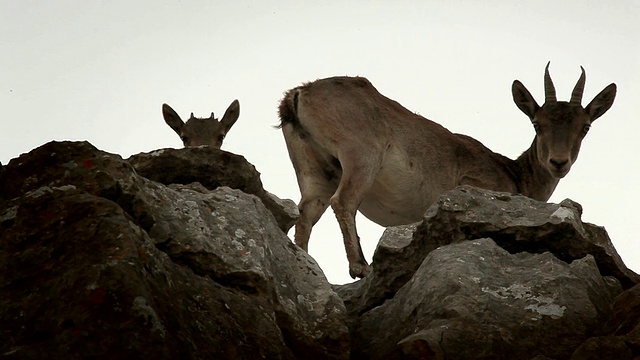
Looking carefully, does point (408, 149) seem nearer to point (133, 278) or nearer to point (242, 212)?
point (242, 212)

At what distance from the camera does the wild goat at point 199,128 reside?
14828mm

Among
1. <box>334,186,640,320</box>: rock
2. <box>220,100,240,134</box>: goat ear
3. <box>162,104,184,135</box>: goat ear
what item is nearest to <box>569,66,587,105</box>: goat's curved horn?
<box>334,186,640,320</box>: rock

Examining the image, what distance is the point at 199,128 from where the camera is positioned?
49.3ft

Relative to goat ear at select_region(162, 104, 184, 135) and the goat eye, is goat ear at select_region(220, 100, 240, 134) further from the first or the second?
the goat eye

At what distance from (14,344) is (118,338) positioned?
1.64 feet

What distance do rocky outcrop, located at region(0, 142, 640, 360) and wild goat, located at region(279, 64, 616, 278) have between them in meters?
3.34

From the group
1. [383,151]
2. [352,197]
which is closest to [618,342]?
[352,197]

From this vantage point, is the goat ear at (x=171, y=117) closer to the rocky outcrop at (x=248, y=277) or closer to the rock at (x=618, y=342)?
the rocky outcrop at (x=248, y=277)

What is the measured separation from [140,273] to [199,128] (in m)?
10.3

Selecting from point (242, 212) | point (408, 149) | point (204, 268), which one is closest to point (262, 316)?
point (204, 268)

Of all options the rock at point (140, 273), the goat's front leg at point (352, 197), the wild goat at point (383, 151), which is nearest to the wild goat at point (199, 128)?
the wild goat at point (383, 151)

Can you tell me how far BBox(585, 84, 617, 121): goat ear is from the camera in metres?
12.1

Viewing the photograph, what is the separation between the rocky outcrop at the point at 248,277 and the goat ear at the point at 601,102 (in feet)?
16.0

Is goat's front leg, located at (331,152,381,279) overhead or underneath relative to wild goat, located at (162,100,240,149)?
underneath
